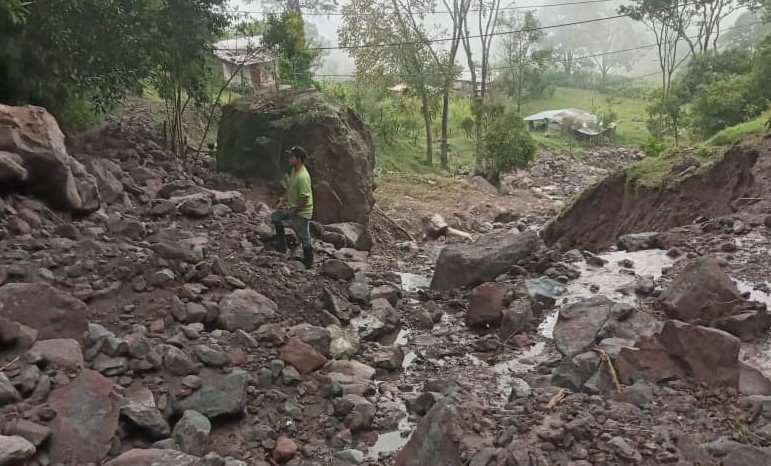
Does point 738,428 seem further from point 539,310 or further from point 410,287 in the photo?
point 410,287

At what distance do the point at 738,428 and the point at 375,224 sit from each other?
9.92 metres

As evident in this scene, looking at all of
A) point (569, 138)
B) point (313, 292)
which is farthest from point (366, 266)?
point (569, 138)

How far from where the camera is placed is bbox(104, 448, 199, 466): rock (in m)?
3.65

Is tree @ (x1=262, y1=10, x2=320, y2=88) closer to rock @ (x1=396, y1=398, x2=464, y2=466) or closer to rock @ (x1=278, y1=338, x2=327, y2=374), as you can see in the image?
rock @ (x1=278, y1=338, x2=327, y2=374)

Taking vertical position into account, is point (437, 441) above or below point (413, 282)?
above

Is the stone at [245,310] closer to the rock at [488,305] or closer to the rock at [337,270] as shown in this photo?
the rock at [337,270]

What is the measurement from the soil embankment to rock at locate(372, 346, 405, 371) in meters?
5.31

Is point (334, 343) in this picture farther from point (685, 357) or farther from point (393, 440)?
point (685, 357)

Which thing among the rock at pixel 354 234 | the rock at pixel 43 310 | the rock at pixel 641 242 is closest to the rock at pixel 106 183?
the rock at pixel 43 310

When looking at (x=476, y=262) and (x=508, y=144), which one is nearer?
(x=476, y=262)

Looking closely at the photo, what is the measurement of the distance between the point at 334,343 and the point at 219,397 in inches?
69.3

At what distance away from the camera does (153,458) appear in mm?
3686

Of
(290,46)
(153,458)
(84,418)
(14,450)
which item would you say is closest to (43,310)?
(84,418)

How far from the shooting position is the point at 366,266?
32.2 feet
